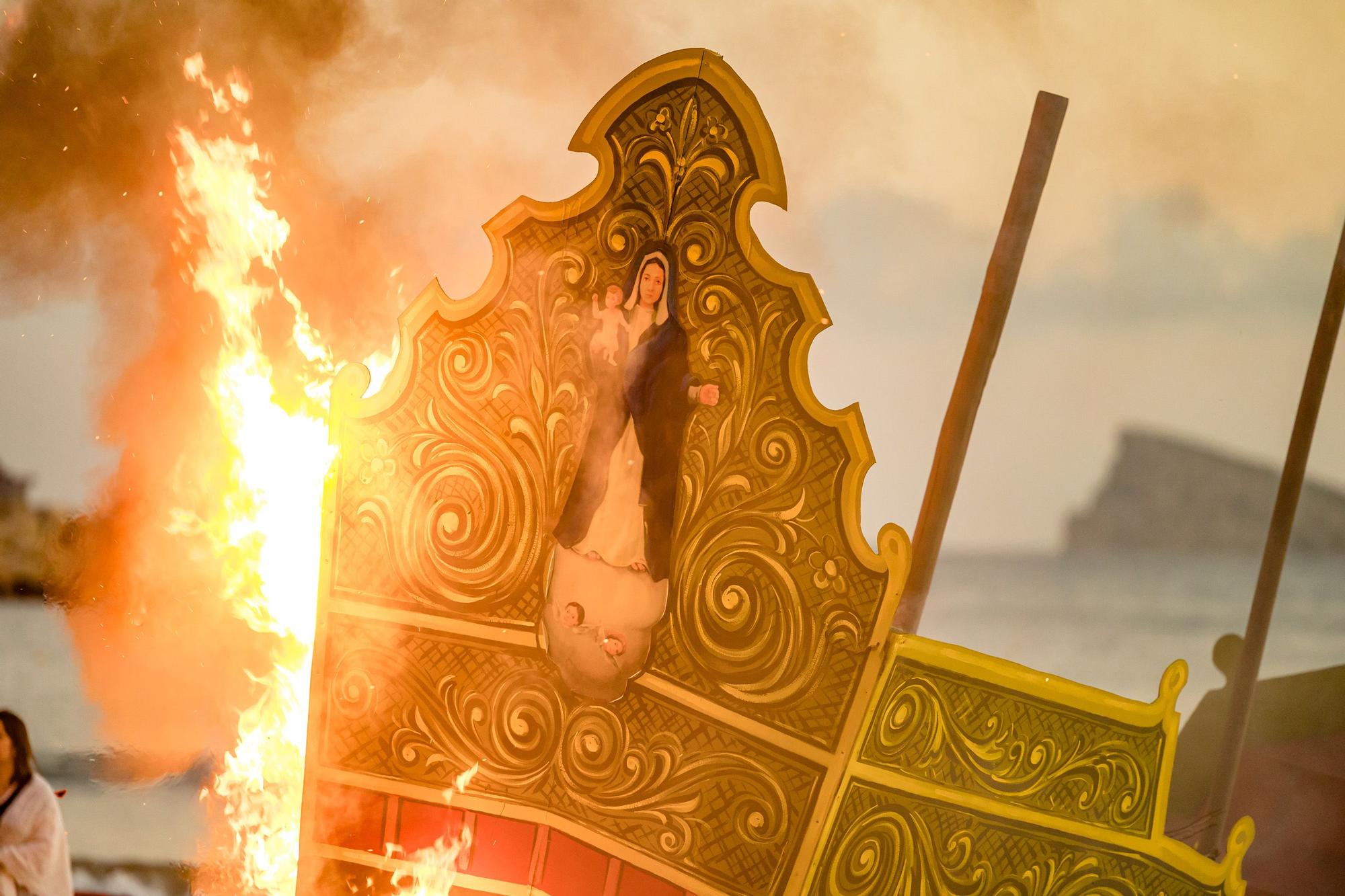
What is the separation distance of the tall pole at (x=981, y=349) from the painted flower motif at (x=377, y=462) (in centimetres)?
149

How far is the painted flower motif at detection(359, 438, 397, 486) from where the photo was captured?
11.0ft

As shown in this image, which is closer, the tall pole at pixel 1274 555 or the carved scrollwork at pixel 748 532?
the tall pole at pixel 1274 555

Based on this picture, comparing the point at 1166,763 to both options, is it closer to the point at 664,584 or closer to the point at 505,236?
the point at 664,584

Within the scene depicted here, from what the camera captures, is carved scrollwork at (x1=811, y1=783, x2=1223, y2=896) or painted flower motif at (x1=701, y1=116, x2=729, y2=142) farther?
painted flower motif at (x1=701, y1=116, x2=729, y2=142)

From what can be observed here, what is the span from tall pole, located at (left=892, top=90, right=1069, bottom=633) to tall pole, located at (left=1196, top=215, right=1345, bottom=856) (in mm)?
608

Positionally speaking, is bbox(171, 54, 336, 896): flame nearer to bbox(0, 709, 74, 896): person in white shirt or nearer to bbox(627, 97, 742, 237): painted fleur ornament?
bbox(0, 709, 74, 896): person in white shirt

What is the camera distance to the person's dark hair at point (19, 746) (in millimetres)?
3543

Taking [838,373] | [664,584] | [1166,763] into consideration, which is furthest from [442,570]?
[1166,763]

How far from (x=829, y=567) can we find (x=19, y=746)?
2524mm

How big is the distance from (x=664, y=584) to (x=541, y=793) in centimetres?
74

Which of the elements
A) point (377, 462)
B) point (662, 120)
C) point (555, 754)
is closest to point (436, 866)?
point (555, 754)

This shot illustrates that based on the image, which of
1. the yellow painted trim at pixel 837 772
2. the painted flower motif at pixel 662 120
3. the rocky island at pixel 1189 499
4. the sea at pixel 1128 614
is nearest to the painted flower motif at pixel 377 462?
the painted flower motif at pixel 662 120

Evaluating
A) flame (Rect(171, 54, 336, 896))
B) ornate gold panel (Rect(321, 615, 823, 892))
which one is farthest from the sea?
flame (Rect(171, 54, 336, 896))

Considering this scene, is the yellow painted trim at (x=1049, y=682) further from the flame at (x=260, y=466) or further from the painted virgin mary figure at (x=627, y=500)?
the flame at (x=260, y=466)
